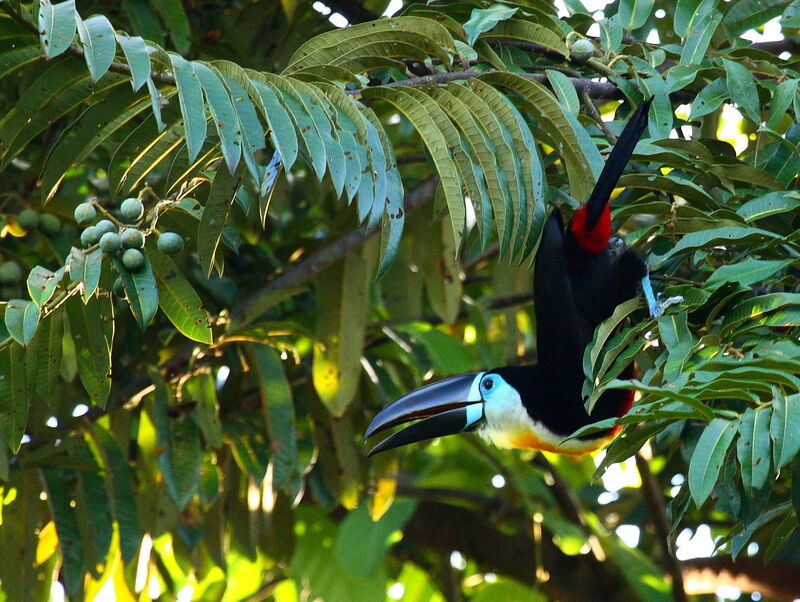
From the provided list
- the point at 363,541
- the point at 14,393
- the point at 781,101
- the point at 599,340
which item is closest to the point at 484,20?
the point at 781,101

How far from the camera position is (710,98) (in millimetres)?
2184

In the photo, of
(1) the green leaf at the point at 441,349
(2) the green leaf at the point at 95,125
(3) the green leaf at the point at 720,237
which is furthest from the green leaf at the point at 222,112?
(1) the green leaf at the point at 441,349

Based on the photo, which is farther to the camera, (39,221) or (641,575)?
(641,575)

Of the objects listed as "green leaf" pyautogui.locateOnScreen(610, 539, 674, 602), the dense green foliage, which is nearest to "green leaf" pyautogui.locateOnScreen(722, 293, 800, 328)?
the dense green foliage

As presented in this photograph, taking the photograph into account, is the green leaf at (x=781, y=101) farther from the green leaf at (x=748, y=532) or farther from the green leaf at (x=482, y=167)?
the green leaf at (x=748, y=532)

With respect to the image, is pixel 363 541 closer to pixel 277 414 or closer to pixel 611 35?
pixel 277 414

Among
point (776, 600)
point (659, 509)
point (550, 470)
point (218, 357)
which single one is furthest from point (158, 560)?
point (776, 600)

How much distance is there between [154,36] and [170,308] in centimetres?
115

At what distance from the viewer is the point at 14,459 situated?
2.78 metres

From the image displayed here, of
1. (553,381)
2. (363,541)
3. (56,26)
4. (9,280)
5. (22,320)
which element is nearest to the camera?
(56,26)

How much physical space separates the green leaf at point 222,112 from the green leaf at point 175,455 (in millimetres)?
1197

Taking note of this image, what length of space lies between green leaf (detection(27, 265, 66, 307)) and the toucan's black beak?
85 centimetres

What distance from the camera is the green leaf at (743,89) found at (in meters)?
2.07

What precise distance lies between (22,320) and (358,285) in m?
1.41
